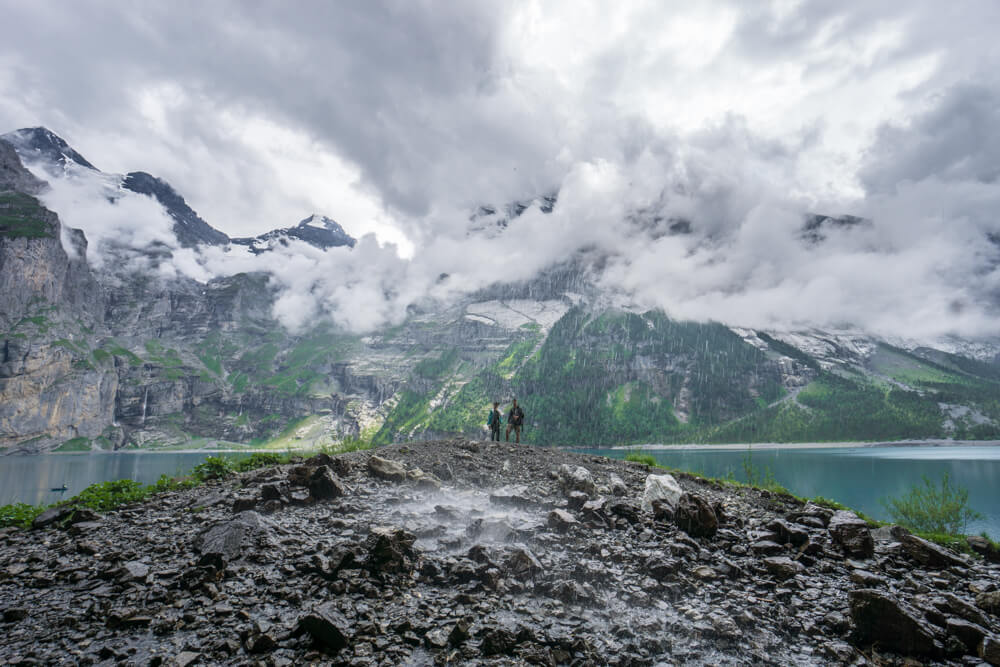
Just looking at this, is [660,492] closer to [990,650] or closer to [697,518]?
[697,518]

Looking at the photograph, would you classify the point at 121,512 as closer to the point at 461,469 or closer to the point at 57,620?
the point at 57,620

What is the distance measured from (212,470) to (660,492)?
53.0 ft

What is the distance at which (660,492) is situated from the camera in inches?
542

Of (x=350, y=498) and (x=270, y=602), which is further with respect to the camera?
(x=350, y=498)

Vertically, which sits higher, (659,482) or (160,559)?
(659,482)

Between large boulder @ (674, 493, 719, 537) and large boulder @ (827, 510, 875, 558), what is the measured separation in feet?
8.64

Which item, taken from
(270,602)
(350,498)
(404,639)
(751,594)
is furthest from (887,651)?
(350,498)

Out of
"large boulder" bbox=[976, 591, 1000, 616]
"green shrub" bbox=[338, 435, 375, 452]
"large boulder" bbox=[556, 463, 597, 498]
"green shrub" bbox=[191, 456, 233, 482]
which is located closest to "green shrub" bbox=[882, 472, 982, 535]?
"large boulder" bbox=[976, 591, 1000, 616]

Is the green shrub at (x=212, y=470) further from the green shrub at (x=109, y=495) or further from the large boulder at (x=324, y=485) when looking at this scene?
the large boulder at (x=324, y=485)

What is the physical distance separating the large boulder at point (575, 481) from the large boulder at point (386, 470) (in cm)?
576

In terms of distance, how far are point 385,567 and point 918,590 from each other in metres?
10.2

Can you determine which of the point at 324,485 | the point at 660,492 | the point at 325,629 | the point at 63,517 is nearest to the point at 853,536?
the point at 660,492

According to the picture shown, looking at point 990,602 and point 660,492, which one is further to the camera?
point 660,492

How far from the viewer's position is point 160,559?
8.68 m
